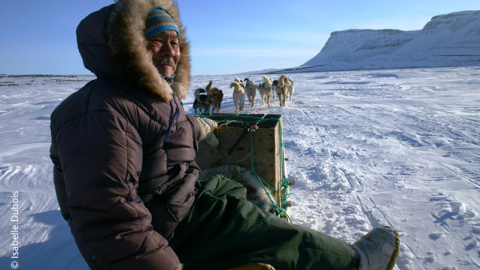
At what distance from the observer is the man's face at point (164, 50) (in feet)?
4.29

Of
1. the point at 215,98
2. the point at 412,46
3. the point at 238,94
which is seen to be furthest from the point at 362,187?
the point at 412,46

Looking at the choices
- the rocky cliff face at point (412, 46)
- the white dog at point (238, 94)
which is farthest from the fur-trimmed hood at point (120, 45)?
the rocky cliff face at point (412, 46)

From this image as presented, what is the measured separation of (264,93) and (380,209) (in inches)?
330

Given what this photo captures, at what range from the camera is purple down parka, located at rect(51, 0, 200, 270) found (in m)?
0.91

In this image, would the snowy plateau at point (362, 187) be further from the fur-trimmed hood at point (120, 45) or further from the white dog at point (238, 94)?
the white dog at point (238, 94)

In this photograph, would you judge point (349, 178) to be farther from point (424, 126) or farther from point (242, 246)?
point (424, 126)

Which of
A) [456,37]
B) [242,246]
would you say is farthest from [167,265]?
[456,37]

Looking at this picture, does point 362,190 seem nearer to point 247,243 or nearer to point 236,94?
point 247,243

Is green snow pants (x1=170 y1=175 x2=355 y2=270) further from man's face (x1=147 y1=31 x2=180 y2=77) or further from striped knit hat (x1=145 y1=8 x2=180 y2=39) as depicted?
striped knit hat (x1=145 y1=8 x2=180 y2=39)

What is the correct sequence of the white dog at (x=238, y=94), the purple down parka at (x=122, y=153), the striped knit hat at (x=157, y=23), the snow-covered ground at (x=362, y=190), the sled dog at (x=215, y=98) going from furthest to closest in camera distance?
1. the white dog at (x=238, y=94)
2. the sled dog at (x=215, y=98)
3. the snow-covered ground at (x=362, y=190)
4. the striped knit hat at (x=157, y=23)
5. the purple down parka at (x=122, y=153)

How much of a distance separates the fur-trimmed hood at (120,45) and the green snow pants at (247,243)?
1.89ft

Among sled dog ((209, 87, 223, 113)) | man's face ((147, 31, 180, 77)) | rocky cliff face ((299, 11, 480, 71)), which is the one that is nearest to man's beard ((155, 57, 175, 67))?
man's face ((147, 31, 180, 77))

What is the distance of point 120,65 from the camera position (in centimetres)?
115

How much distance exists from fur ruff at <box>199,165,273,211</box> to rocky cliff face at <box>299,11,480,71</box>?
45681 mm
